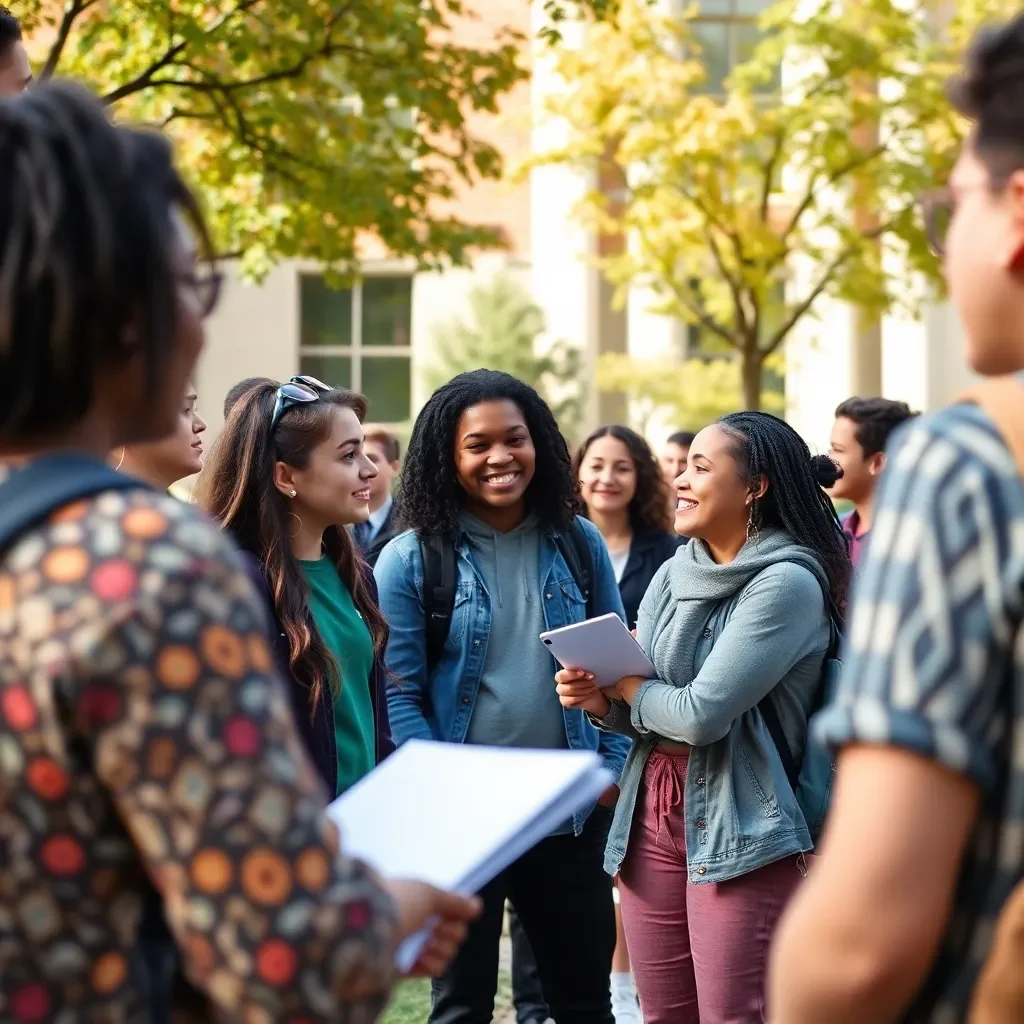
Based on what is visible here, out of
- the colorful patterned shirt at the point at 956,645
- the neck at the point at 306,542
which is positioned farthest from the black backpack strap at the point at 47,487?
the neck at the point at 306,542

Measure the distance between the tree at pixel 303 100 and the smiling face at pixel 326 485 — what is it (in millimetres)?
5412

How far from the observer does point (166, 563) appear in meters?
1.32

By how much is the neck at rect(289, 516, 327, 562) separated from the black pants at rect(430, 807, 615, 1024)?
1073mm

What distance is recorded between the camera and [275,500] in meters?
4.19

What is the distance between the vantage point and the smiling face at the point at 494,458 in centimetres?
475

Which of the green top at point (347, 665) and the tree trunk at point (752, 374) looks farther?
the tree trunk at point (752, 374)

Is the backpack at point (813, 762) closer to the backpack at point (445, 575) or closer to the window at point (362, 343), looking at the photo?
the backpack at point (445, 575)

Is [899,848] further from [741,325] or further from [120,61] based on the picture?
[741,325]

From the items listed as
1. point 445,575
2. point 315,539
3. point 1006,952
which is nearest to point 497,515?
point 445,575

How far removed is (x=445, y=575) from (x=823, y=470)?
3.84 ft

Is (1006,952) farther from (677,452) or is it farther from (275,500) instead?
(677,452)

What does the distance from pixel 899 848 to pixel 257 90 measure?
9.93m

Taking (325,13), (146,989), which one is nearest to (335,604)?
(146,989)

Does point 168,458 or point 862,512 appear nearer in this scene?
point 168,458
